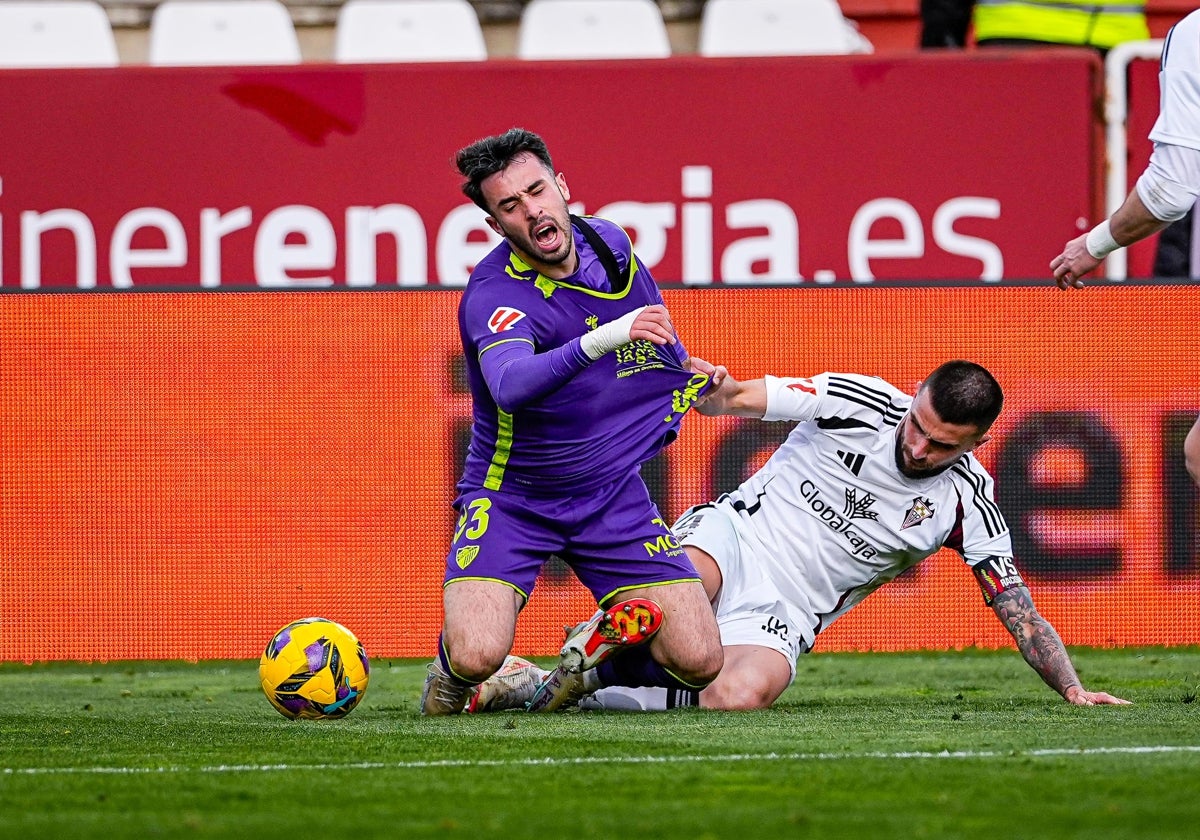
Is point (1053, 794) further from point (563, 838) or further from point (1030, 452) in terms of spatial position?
point (1030, 452)

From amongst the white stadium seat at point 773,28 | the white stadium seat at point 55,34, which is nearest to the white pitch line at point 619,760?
the white stadium seat at point 773,28

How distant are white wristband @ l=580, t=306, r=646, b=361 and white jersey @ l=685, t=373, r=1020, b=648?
118 centimetres

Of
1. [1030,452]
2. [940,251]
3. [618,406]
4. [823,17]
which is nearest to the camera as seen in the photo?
[618,406]

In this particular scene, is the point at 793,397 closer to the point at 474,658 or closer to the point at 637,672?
the point at 637,672

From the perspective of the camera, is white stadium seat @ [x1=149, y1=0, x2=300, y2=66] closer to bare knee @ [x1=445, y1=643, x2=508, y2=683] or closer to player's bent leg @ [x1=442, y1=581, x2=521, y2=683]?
player's bent leg @ [x1=442, y1=581, x2=521, y2=683]

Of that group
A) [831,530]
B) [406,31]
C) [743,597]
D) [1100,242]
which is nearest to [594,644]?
[743,597]

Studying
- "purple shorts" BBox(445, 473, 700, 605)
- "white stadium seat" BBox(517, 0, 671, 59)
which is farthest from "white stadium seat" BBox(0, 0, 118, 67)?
"purple shorts" BBox(445, 473, 700, 605)

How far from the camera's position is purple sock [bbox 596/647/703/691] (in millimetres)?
6172

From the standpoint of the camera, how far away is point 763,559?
660 cm

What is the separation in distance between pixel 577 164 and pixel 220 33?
2.94 meters

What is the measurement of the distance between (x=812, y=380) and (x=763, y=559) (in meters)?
0.68

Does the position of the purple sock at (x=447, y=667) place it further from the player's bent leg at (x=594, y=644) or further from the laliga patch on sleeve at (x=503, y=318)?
the laliga patch on sleeve at (x=503, y=318)

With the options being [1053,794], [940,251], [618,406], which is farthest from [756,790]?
[940,251]

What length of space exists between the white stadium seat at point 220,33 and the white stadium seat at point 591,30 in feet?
5.11
